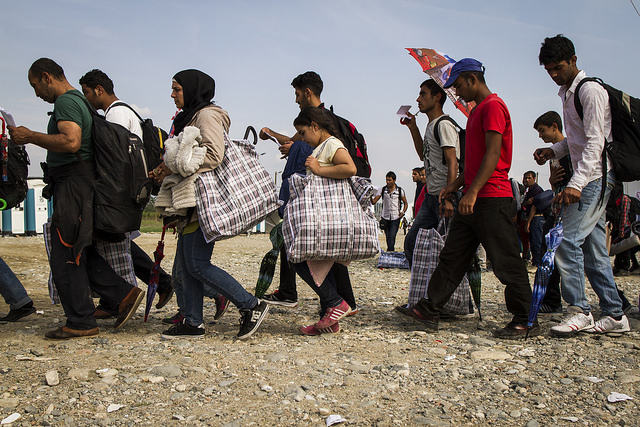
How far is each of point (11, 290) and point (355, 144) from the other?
10.9ft

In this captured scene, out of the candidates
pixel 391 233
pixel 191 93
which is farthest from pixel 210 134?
pixel 391 233

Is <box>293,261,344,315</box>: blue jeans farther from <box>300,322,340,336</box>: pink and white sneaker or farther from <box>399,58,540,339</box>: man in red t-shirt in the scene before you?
<box>399,58,540,339</box>: man in red t-shirt

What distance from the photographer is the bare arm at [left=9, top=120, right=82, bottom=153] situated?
13.1 feet

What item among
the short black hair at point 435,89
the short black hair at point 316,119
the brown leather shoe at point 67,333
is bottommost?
the brown leather shoe at point 67,333

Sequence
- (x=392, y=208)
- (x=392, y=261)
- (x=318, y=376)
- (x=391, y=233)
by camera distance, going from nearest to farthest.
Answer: (x=318, y=376), (x=392, y=261), (x=391, y=233), (x=392, y=208)

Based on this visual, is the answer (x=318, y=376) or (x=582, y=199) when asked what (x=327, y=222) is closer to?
(x=318, y=376)

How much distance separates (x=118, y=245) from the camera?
4855mm

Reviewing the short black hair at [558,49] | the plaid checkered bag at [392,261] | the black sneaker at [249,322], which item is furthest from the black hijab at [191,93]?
the plaid checkered bag at [392,261]

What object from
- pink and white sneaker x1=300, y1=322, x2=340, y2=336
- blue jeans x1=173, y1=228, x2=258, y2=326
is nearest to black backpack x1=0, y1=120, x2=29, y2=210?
blue jeans x1=173, y1=228, x2=258, y2=326

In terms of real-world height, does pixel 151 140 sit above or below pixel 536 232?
above

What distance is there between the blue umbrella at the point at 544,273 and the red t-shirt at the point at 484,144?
0.49 meters

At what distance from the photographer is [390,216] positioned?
43.2ft

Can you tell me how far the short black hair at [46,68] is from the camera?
14.2ft

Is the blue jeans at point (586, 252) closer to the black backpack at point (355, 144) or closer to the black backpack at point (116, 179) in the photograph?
the black backpack at point (355, 144)
